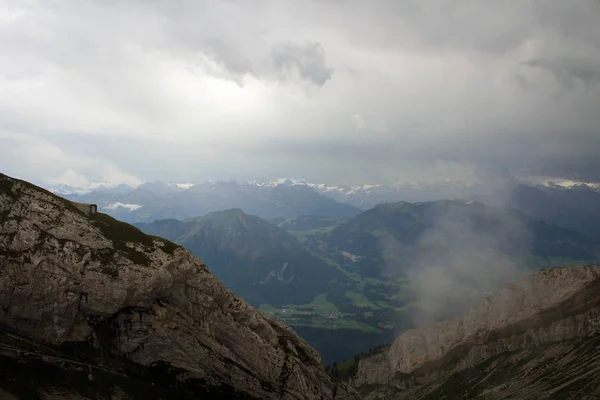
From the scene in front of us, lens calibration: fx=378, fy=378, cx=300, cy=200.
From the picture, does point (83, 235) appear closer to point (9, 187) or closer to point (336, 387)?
point (9, 187)

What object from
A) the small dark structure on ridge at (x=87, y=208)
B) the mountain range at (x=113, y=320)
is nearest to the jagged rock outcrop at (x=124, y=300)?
the mountain range at (x=113, y=320)

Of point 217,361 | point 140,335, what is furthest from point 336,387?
point 140,335

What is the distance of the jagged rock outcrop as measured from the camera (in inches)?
4109

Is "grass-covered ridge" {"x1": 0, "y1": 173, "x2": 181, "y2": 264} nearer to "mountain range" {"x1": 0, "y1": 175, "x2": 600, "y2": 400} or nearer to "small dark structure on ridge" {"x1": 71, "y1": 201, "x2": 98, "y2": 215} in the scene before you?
"mountain range" {"x1": 0, "y1": 175, "x2": 600, "y2": 400}

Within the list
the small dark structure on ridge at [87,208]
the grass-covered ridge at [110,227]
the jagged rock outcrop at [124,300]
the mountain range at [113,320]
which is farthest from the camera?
the small dark structure on ridge at [87,208]

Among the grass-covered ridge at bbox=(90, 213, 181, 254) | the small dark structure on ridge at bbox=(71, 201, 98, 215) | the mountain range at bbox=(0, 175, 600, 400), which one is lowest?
the mountain range at bbox=(0, 175, 600, 400)

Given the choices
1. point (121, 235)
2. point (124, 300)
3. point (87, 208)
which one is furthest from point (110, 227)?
point (124, 300)

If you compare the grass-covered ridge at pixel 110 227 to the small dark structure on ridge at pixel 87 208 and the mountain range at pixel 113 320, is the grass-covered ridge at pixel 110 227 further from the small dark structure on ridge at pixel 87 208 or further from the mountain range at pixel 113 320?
the small dark structure on ridge at pixel 87 208

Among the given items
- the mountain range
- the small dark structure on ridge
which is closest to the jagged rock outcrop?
the mountain range

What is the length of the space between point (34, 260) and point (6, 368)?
30805 millimetres

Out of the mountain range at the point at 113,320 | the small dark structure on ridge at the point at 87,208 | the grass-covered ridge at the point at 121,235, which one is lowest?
the mountain range at the point at 113,320

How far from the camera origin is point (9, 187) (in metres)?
116

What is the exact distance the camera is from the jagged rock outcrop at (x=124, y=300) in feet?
342

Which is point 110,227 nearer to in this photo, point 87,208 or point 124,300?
point 87,208
